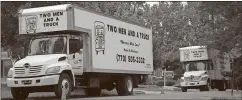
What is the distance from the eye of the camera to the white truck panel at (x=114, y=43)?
17.2 metres

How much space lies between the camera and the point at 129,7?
34219mm

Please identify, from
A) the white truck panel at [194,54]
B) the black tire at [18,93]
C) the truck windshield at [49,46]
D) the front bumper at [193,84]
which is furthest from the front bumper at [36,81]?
the white truck panel at [194,54]

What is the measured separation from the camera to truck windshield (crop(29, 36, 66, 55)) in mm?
15953

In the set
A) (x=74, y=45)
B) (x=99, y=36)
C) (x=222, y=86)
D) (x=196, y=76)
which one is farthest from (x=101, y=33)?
(x=222, y=86)

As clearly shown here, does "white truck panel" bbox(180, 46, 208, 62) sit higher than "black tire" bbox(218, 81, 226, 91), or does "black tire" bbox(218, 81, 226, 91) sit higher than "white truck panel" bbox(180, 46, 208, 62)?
"white truck panel" bbox(180, 46, 208, 62)

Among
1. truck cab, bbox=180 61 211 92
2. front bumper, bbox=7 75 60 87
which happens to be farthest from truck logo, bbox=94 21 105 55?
truck cab, bbox=180 61 211 92

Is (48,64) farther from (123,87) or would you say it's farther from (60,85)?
(123,87)

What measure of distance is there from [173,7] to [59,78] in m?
26.3

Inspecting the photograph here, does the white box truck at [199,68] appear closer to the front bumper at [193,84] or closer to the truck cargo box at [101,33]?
the front bumper at [193,84]

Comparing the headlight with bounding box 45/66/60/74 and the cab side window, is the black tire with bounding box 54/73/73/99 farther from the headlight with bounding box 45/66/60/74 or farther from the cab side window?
the cab side window

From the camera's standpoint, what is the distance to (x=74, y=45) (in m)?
16.5

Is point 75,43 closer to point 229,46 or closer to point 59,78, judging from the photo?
point 59,78

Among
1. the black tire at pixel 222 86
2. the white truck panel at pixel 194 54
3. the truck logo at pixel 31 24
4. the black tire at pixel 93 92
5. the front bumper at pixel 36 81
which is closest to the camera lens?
the front bumper at pixel 36 81

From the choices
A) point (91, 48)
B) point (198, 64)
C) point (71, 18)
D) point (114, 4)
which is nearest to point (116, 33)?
point (91, 48)
